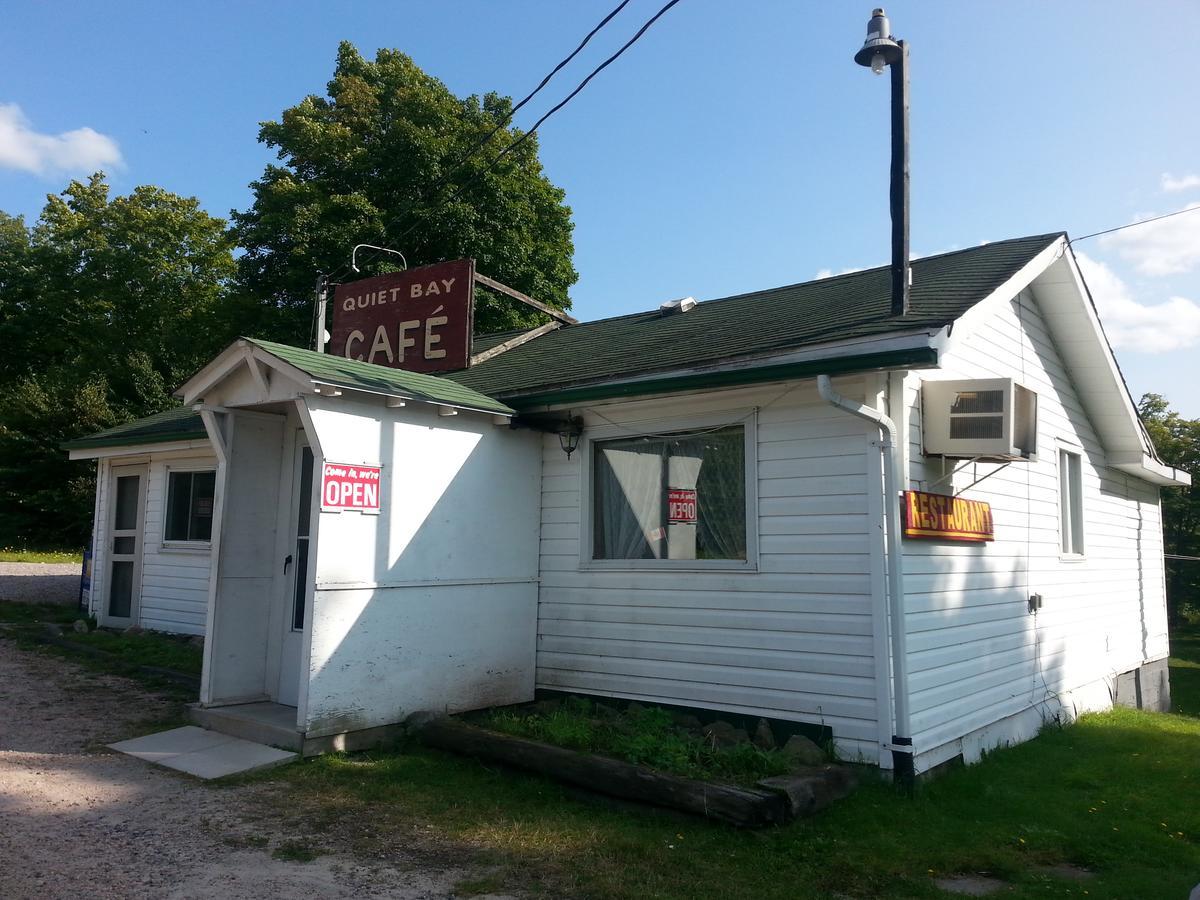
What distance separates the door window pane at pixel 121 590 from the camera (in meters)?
12.4

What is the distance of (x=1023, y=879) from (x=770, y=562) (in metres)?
2.64

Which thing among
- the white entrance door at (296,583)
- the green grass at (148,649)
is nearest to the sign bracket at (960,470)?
the white entrance door at (296,583)

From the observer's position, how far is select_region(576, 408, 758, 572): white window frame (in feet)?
22.7

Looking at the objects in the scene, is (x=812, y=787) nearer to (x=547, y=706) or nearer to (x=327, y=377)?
(x=547, y=706)

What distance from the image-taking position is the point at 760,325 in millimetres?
8141

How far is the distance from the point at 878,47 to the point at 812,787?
558cm

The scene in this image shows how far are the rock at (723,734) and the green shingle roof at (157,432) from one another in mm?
6699

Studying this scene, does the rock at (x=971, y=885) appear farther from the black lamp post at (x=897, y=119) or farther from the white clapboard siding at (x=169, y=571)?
the white clapboard siding at (x=169, y=571)

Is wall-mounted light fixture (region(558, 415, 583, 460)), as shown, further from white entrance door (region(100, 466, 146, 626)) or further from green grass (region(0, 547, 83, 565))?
green grass (region(0, 547, 83, 565))

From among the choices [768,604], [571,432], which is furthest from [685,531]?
[571,432]

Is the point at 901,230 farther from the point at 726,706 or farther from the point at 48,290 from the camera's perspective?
the point at 48,290

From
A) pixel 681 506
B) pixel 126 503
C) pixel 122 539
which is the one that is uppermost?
pixel 126 503

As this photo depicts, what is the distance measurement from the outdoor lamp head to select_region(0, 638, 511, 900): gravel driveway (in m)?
6.53

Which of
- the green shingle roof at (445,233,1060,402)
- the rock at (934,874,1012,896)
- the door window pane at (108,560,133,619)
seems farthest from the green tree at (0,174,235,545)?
the rock at (934,874,1012,896)
